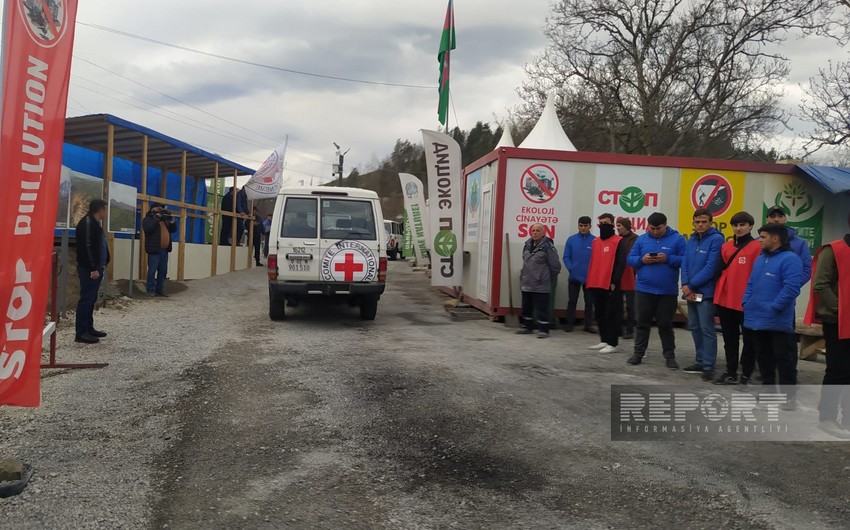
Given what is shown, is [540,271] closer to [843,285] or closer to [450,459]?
[843,285]

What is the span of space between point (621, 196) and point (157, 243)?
30.1 feet

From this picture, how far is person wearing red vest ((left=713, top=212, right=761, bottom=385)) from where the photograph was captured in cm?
630

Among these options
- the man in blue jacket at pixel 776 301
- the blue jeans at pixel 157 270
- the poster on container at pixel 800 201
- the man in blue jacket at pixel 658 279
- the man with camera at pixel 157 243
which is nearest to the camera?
the man in blue jacket at pixel 776 301

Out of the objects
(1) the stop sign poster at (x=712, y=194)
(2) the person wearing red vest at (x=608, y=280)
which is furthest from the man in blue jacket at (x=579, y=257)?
(1) the stop sign poster at (x=712, y=194)

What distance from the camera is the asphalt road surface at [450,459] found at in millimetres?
3512

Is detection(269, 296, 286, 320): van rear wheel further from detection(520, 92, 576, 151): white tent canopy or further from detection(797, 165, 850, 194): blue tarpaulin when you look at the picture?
detection(797, 165, 850, 194): blue tarpaulin

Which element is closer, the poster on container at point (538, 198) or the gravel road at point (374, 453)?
the gravel road at point (374, 453)

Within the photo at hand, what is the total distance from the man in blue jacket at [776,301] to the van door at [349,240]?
561 centimetres

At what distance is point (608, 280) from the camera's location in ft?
27.0

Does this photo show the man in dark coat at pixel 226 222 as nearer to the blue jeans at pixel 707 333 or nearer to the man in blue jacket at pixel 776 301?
the blue jeans at pixel 707 333

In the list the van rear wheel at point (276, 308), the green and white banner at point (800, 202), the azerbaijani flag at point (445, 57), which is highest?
the azerbaijani flag at point (445, 57)

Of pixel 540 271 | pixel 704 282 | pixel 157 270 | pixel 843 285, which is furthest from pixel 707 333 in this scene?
pixel 157 270

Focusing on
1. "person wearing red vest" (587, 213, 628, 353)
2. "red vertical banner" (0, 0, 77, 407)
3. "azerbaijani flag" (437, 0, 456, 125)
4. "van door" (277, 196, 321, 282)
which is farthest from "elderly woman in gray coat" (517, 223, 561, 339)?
"red vertical banner" (0, 0, 77, 407)

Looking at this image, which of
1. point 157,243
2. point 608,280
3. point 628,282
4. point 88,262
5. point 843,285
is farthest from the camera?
point 157,243
